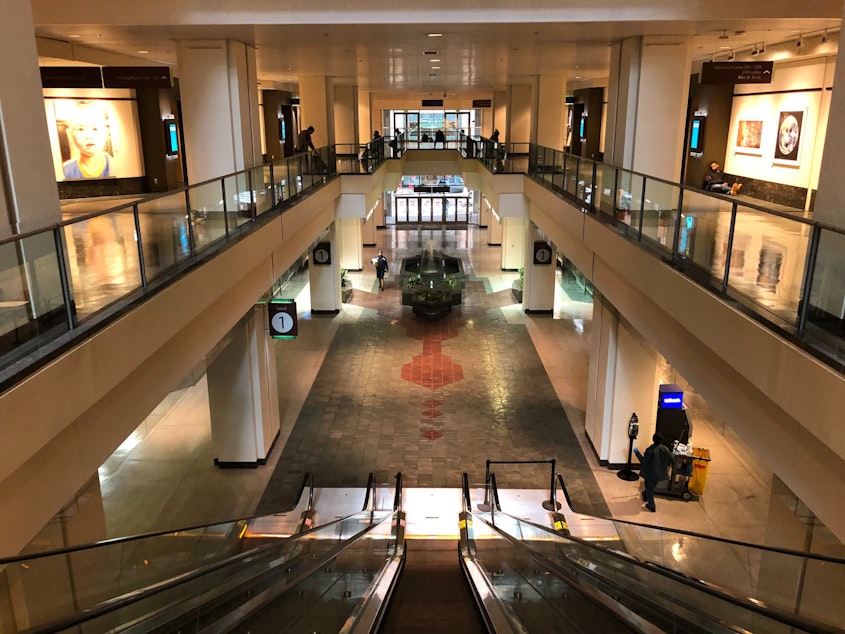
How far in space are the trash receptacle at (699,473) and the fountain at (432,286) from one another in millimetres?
10621

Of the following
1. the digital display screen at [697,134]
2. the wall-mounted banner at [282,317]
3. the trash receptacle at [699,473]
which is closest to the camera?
the trash receptacle at [699,473]

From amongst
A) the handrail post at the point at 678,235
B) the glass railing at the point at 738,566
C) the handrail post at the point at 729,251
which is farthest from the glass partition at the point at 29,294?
the handrail post at the point at 678,235

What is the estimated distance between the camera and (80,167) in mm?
20156

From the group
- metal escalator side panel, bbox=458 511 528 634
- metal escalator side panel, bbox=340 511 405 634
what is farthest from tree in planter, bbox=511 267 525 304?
metal escalator side panel, bbox=340 511 405 634

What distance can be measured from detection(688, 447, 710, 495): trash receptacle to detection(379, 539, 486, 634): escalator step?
4257mm

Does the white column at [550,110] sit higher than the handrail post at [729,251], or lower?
higher

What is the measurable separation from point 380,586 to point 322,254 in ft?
49.4

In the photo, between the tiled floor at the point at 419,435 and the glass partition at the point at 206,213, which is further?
the tiled floor at the point at 419,435

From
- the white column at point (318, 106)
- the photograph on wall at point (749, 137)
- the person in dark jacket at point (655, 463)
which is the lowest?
the person in dark jacket at point (655, 463)

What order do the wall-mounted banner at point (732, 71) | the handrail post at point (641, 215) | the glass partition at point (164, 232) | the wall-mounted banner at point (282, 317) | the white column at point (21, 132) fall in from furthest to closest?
the wall-mounted banner at point (282, 317) → the wall-mounted banner at point (732, 71) → the handrail post at point (641, 215) → the glass partition at point (164, 232) → the white column at point (21, 132)

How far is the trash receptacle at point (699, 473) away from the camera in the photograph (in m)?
10.8

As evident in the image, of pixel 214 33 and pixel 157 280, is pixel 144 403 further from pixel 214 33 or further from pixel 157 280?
pixel 214 33

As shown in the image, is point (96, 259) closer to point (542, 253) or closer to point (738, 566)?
point (738, 566)

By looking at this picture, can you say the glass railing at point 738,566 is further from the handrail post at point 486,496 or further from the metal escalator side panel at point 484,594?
the handrail post at point 486,496
